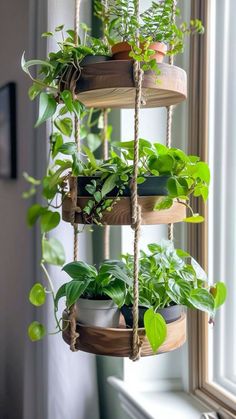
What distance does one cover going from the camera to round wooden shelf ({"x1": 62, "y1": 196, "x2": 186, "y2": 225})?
812mm

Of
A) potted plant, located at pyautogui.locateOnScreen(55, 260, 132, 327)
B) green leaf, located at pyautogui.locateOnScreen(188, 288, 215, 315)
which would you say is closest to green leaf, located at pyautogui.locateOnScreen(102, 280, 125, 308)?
potted plant, located at pyautogui.locateOnScreen(55, 260, 132, 327)

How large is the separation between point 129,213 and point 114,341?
0.22m

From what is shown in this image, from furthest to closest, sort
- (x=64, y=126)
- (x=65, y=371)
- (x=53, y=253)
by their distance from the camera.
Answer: (x=65, y=371) < (x=64, y=126) < (x=53, y=253)

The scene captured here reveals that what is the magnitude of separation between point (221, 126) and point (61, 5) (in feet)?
1.72

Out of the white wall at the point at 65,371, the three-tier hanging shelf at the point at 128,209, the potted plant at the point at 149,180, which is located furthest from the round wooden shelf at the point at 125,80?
the white wall at the point at 65,371

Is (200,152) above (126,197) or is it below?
above

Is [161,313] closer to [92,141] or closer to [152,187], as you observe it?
[152,187]

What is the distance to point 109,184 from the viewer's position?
2.70ft

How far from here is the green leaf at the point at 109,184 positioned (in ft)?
2.68

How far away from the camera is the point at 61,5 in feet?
4.06

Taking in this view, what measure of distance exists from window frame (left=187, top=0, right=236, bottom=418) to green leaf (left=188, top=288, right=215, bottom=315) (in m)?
0.31

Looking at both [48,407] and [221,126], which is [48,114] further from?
[48,407]

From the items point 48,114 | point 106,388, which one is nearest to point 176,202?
point 48,114

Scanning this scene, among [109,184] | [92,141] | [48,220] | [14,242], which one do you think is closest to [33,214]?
[48,220]
